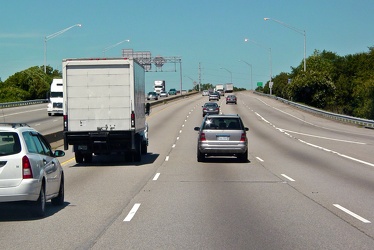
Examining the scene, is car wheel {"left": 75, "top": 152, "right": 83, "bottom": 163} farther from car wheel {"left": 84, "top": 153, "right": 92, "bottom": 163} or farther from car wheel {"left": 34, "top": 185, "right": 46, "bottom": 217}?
car wheel {"left": 34, "top": 185, "right": 46, "bottom": 217}

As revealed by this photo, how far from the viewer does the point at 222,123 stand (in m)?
25.6

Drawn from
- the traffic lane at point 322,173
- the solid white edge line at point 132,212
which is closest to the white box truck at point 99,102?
the traffic lane at point 322,173

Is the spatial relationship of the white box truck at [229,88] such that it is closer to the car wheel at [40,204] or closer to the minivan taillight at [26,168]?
the car wheel at [40,204]

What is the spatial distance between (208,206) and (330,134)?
112 feet

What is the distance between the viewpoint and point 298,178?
19922mm

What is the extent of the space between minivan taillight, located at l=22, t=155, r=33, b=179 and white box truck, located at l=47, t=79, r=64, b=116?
164ft

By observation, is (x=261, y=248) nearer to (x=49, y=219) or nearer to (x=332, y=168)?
(x=49, y=219)

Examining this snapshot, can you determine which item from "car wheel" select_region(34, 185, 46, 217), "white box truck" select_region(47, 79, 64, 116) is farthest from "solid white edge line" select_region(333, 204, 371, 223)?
"white box truck" select_region(47, 79, 64, 116)

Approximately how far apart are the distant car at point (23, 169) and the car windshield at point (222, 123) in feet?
43.1

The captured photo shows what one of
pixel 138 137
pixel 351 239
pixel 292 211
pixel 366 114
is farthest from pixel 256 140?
pixel 366 114

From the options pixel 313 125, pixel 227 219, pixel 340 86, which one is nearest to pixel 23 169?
pixel 227 219

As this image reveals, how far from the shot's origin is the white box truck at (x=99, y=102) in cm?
2378

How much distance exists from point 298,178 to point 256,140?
67.4ft

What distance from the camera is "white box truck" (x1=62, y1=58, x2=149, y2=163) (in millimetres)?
23781
